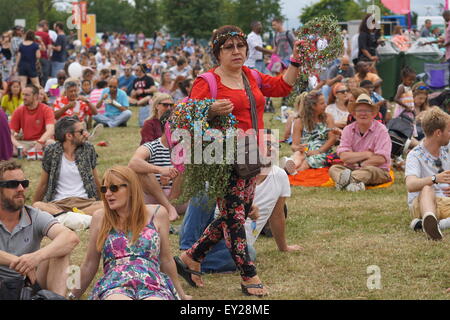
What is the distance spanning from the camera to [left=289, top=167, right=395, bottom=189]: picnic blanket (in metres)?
9.50

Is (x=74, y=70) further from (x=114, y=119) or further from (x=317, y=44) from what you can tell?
(x=317, y=44)

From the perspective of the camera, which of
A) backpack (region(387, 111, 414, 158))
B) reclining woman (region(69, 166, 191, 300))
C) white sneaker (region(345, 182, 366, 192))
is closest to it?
reclining woman (region(69, 166, 191, 300))

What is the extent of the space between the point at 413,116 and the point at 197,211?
6405mm

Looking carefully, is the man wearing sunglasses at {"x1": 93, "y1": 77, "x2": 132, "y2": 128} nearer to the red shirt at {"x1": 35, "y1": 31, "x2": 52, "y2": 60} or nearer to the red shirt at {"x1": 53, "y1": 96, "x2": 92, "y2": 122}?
the red shirt at {"x1": 53, "y1": 96, "x2": 92, "y2": 122}

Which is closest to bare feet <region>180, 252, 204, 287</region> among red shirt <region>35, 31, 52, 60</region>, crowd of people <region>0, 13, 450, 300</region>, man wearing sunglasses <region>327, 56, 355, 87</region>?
crowd of people <region>0, 13, 450, 300</region>

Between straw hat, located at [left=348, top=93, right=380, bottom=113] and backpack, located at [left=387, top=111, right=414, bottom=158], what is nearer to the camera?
straw hat, located at [left=348, top=93, right=380, bottom=113]

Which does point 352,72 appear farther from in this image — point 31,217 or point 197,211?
point 31,217

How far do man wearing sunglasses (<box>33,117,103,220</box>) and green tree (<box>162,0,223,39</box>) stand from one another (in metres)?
49.5

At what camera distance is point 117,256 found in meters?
4.57

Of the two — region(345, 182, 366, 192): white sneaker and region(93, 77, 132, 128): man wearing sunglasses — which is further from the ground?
region(93, 77, 132, 128): man wearing sunglasses

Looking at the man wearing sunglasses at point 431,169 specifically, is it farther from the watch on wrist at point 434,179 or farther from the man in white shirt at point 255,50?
the man in white shirt at point 255,50

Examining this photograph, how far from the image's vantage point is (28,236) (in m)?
4.79

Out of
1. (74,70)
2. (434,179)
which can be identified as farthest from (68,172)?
(74,70)

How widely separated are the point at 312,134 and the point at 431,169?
3399mm
